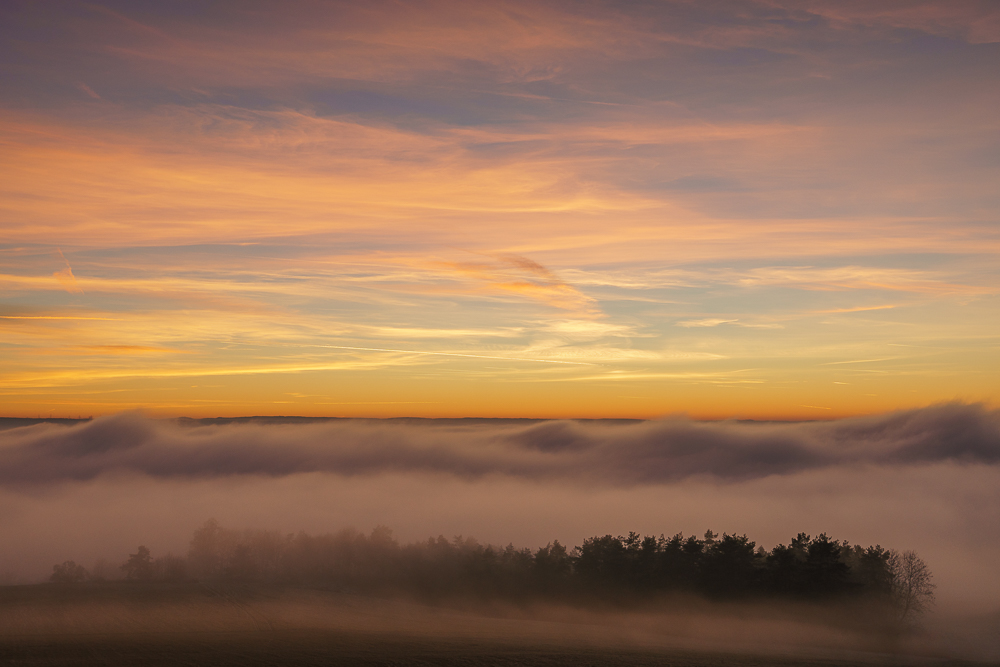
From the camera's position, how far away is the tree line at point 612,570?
319 ft

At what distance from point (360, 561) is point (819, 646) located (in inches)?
3980

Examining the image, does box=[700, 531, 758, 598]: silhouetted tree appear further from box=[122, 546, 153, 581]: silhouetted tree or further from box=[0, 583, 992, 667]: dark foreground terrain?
box=[122, 546, 153, 581]: silhouetted tree

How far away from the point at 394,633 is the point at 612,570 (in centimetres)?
4144

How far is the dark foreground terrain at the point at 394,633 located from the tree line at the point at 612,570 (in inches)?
166

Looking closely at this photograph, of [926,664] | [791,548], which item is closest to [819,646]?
[926,664]

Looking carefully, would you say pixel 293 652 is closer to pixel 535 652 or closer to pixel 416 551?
pixel 535 652

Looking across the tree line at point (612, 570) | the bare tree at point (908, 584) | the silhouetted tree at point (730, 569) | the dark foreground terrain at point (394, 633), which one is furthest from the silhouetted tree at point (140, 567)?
the bare tree at point (908, 584)

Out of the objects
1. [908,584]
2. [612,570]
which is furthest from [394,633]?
[908,584]

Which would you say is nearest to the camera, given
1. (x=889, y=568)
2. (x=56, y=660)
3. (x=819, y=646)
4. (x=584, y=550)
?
(x=56, y=660)

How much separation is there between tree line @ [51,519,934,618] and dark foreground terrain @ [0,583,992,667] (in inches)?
166

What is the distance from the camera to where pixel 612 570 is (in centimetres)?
11231

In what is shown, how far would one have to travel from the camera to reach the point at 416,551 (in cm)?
14762

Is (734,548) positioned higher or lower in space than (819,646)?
higher

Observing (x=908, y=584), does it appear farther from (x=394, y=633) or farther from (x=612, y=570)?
(x=394, y=633)
